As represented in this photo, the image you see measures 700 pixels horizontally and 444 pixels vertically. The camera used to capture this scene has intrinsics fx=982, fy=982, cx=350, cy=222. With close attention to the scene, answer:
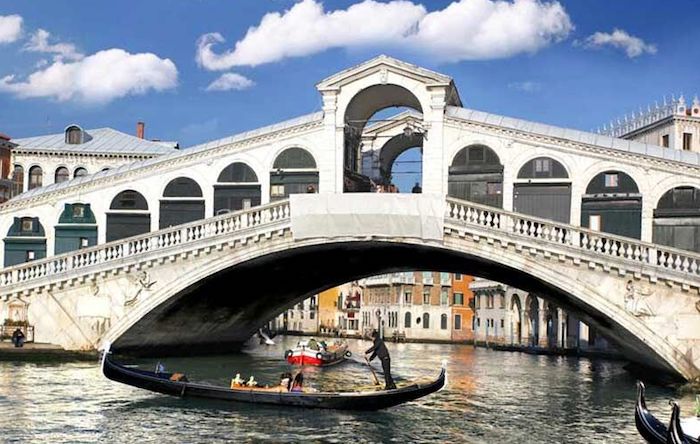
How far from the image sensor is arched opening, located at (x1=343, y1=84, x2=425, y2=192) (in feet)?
92.1

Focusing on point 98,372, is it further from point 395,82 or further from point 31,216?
point 395,82

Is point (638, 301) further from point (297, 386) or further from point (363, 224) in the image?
point (297, 386)

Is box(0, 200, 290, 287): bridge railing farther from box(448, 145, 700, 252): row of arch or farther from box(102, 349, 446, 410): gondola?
box(102, 349, 446, 410): gondola

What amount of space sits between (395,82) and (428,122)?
Answer: 1.43m

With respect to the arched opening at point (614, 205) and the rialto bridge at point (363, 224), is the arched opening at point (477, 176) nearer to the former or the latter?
the rialto bridge at point (363, 224)

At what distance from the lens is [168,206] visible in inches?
1167

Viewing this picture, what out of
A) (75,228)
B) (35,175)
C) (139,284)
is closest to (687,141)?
(75,228)

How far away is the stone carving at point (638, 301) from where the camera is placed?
2231cm

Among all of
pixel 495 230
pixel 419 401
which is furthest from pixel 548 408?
pixel 495 230

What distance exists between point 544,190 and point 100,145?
21.7m

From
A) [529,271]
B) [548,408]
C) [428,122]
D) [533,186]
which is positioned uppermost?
[428,122]

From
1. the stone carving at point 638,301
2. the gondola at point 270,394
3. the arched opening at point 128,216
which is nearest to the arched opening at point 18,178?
the arched opening at point 128,216

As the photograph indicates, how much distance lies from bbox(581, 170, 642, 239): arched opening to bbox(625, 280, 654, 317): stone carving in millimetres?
3749

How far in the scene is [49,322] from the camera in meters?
26.4
